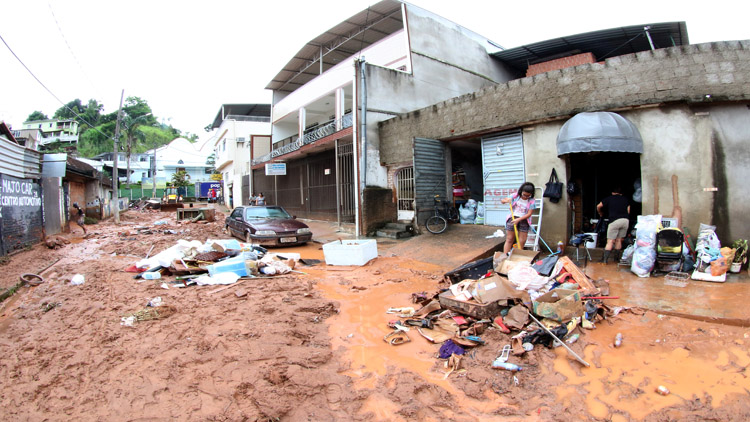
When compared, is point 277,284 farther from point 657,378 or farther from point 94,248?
point 94,248

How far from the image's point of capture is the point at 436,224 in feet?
33.8

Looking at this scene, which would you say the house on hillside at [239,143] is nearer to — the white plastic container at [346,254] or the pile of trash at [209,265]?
the pile of trash at [209,265]

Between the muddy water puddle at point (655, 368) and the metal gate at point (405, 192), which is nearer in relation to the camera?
the muddy water puddle at point (655, 368)

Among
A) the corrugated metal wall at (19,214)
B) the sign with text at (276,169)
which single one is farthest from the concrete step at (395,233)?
the corrugated metal wall at (19,214)

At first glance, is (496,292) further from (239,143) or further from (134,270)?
(239,143)

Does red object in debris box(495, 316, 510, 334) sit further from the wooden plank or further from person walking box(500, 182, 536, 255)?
person walking box(500, 182, 536, 255)

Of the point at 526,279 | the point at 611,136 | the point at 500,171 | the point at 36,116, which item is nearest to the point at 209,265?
the point at 526,279

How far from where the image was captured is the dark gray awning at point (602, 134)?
251 inches

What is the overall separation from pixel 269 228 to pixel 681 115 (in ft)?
32.0

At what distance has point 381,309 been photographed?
17.1ft

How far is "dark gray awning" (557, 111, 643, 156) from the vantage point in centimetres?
637

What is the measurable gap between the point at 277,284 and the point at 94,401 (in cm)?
364

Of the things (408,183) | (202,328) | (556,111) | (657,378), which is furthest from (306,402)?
(408,183)

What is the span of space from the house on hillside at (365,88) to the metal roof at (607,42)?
6.69 feet
